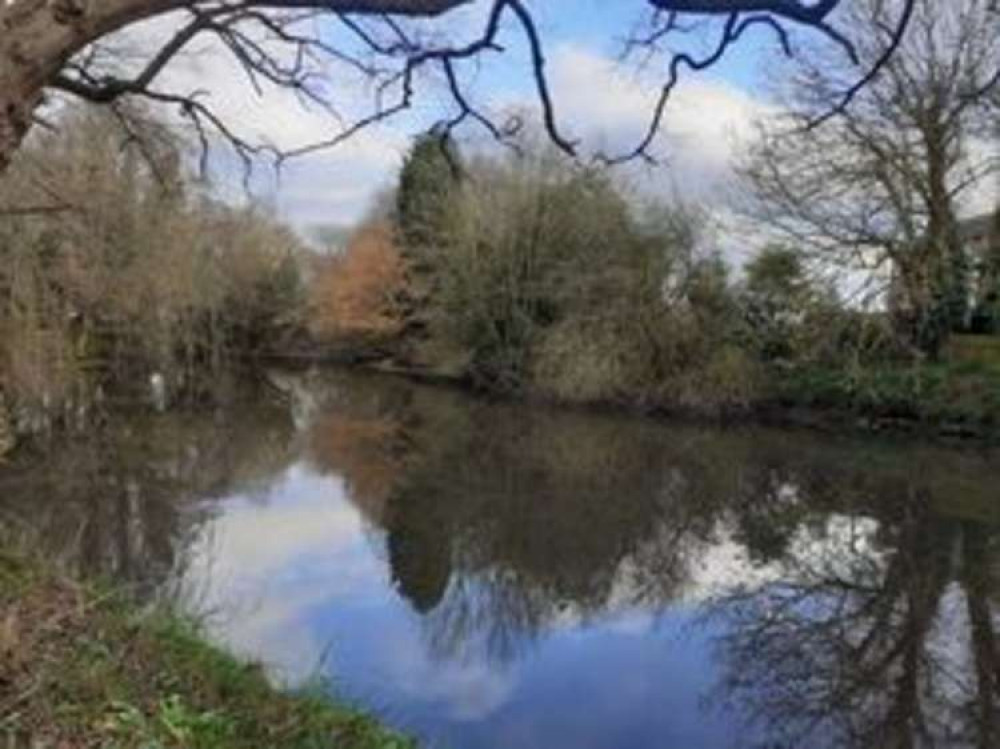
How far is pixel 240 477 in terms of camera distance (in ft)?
76.0

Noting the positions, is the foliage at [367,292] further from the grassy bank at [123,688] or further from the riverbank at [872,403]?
the grassy bank at [123,688]

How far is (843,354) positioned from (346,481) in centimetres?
1388

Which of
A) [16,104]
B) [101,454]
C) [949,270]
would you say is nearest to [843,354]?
[949,270]

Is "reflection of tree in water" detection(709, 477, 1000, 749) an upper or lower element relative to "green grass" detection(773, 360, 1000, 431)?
lower

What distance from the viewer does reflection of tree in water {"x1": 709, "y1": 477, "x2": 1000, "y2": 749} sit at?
417 inches

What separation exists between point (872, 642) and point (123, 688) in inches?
342

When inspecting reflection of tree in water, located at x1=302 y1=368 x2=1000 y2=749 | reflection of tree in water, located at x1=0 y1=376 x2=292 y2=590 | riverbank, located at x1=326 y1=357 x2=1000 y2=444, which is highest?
riverbank, located at x1=326 y1=357 x2=1000 y2=444

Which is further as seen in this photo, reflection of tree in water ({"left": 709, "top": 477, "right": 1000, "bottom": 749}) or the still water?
the still water

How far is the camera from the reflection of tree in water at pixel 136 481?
14.9m

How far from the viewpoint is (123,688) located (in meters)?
5.59

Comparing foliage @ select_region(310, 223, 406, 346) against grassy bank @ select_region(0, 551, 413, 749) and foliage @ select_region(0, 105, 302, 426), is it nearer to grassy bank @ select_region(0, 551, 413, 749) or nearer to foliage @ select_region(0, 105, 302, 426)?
foliage @ select_region(0, 105, 302, 426)

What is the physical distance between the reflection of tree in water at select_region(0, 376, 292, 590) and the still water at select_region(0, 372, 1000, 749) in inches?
3.0

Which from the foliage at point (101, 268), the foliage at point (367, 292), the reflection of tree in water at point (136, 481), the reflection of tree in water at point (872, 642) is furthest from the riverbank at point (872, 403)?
the foliage at point (367, 292)

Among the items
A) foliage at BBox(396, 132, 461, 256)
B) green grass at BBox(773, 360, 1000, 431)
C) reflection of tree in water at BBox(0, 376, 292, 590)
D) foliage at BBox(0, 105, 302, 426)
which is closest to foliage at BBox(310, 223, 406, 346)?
foliage at BBox(396, 132, 461, 256)
